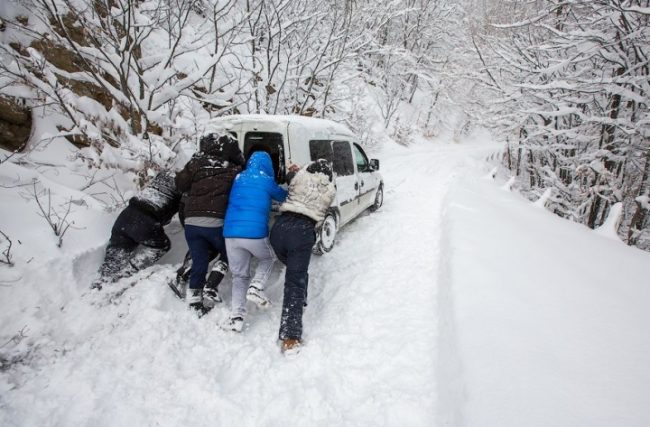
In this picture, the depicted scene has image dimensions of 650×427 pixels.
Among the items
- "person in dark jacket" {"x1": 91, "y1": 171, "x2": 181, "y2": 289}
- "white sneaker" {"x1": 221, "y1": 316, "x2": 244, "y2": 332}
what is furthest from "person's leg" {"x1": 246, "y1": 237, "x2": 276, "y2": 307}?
"person in dark jacket" {"x1": 91, "y1": 171, "x2": 181, "y2": 289}

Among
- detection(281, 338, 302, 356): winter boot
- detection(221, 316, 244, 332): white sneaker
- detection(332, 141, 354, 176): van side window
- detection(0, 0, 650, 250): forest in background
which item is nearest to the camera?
detection(281, 338, 302, 356): winter boot

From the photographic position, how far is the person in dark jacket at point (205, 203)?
318 centimetres

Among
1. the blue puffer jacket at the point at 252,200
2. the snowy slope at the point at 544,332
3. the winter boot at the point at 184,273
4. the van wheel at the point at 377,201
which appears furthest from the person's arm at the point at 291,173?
the van wheel at the point at 377,201

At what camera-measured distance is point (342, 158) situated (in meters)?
4.91

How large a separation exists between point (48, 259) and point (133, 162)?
4.94ft

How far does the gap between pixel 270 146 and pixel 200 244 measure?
56.9 inches

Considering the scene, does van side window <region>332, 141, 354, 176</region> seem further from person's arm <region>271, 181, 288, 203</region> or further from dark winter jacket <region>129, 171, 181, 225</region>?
dark winter jacket <region>129, 171, 181, 225</region>

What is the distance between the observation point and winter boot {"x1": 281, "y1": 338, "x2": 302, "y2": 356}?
9.03ft

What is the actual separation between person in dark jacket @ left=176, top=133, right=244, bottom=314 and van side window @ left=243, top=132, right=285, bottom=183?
48 cm

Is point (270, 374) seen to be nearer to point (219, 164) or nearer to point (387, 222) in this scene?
point (219, 164)

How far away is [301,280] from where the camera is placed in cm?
306

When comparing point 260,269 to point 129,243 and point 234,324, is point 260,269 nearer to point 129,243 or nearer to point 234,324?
point 234,324

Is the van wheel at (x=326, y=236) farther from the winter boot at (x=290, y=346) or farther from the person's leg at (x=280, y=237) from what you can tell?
the winter boot at (x=290, y=346)

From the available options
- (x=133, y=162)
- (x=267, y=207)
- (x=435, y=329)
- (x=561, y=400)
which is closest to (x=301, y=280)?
(x=267, y=207)
